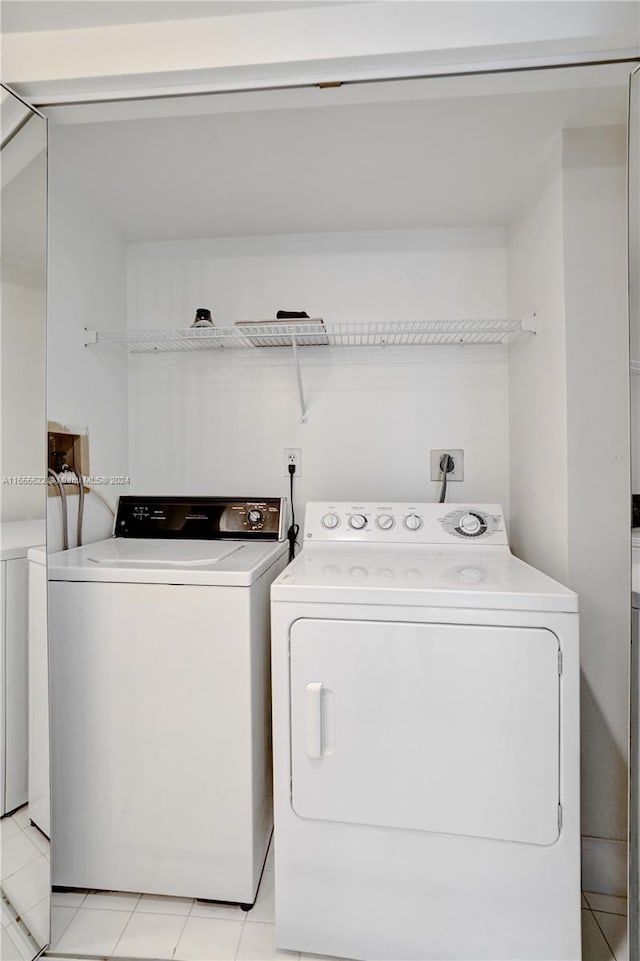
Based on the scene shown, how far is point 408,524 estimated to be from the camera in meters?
1.78

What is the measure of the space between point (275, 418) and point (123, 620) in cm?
111

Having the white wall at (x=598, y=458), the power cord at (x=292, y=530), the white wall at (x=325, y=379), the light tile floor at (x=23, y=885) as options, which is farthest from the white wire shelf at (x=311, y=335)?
the light tile floor at (x=23, y=885)

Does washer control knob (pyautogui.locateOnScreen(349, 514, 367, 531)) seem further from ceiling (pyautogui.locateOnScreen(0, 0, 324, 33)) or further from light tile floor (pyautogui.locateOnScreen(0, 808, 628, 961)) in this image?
ceiling (pyautogui.locateOnScreen(0, 0, 324, 33))

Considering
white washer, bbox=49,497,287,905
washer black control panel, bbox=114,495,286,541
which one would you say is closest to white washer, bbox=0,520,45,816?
white washer, bbox=49,497,287,905

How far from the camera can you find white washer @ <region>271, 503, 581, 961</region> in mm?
1115

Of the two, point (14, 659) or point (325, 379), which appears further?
point (325, 379)

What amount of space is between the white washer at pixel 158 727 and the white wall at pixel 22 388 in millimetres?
294

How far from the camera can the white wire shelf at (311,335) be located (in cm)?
183

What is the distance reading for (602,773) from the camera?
1439 millimetres

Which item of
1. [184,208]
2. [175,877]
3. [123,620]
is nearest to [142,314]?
[184,208]

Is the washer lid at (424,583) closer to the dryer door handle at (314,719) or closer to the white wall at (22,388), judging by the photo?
the dryer door handle at (314,719)

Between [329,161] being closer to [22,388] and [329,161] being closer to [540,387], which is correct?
[540,387]

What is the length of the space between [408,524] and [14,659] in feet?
4.27

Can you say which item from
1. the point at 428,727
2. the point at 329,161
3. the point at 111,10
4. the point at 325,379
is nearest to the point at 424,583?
the point at 428,727
